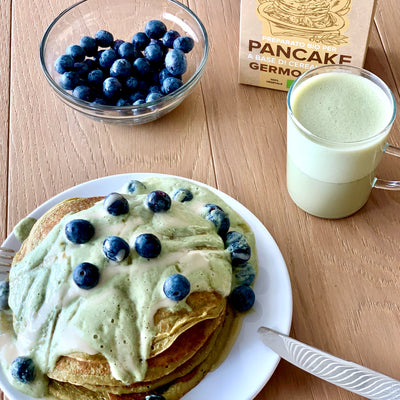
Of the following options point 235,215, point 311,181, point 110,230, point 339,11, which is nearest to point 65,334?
point 110,230

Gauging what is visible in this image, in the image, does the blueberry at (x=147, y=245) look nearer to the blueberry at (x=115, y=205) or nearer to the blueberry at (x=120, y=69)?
the blueberry at (x=115, y=205)

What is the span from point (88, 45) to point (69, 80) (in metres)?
0.13

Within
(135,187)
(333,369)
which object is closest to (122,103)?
(135,187)

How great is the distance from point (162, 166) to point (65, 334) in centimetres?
53

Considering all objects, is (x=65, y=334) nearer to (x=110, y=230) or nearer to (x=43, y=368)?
(x=43, y=368)

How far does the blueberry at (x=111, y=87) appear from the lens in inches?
54.6

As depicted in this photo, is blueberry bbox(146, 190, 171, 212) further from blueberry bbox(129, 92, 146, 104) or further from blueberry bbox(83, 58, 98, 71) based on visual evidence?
blueberry bbox(83, 58, 98, 71)

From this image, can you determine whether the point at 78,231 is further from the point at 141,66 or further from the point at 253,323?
the point at 141,66

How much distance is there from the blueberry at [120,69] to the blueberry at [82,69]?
7cm

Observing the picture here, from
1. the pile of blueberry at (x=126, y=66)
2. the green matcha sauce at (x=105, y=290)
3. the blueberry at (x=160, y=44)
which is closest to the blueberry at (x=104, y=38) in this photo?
the pile of blueberry at (x=126, y=66)

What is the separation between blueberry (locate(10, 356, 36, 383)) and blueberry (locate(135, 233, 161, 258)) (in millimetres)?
268

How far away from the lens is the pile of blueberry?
1.41 meters

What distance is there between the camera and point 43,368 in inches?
40.0

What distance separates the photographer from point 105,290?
3.28ft
